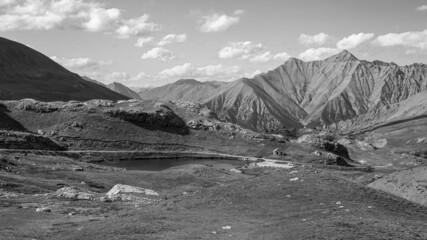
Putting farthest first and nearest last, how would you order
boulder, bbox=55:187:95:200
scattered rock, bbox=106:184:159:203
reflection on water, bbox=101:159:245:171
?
reflection on water, bbox=101:159:245:171 < scattered rock, bbox=106:184:159:203 < boulder, bbox=55:187:95:200

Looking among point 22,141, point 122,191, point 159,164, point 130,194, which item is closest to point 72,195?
point 122,191

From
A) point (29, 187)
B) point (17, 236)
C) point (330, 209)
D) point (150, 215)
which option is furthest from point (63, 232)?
point (29, 187)

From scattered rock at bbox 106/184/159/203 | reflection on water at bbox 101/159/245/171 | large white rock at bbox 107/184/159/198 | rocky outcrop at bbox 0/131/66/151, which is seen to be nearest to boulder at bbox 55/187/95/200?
scattered rock at bbox 106/184/159/203

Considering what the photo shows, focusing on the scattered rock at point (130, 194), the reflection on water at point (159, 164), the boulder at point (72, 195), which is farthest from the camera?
the reflection on water at point (159, 164)

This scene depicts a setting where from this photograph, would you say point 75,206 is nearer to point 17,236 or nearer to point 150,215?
point 150,215

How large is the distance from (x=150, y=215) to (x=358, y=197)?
68.4ft

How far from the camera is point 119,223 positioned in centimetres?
3719

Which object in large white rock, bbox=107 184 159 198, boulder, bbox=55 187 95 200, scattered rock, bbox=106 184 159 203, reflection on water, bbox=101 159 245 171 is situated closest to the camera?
boulder, bbox=55 187 95 200

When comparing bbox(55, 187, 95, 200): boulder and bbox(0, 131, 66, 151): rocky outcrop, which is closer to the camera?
bbox(55, 187, 95, 200): boulder

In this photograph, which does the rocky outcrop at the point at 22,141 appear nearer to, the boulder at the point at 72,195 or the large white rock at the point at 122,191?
the large white rock at the point at 122,191

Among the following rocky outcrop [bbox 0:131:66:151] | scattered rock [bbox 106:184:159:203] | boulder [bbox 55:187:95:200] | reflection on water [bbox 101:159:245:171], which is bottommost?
reflection on water [bbox 101:159:245:171]

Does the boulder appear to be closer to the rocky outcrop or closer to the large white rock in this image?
the large white rock

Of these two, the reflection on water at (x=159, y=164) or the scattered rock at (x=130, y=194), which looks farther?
the reflection on water at (x=159, y=164)

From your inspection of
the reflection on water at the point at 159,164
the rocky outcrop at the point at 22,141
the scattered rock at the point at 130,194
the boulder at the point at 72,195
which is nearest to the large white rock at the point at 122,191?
the scattered rock at the point at 130,194
